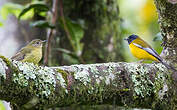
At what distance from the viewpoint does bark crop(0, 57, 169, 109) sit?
2270 millimetres

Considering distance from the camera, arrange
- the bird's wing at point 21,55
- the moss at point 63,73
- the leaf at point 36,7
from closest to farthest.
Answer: the moss at point 63,73 < the bird's wing at point 21,55 < the leaf at point 36,7

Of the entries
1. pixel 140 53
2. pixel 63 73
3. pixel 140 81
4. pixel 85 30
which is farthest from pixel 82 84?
pixel 85 30

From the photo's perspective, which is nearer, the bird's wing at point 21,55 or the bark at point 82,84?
the bark at point 82,84

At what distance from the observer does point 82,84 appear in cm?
258

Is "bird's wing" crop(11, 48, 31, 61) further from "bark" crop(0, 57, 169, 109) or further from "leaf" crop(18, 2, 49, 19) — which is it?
"bark" crop(0, 57, 169, 109)

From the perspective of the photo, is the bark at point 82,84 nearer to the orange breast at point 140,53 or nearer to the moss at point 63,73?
the moss at point 63,73

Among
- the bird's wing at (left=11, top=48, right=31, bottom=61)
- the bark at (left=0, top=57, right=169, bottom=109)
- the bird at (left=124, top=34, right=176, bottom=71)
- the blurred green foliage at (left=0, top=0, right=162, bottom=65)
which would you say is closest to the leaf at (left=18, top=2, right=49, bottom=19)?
the blurred green foliage at (left=0, top=0, right=162, bottom=65)

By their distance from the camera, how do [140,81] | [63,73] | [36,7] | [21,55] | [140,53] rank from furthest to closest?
[36,7]
[140,53]
[21,55]
[140,81]
[63,73]

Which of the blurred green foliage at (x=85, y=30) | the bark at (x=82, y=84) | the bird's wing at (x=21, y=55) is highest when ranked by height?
the blurred green foliage at (x=85, y=30)

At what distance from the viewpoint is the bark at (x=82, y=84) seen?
89.4 inches

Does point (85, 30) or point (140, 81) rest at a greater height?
point (85, 30)

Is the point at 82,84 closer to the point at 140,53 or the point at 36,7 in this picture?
the point at 140,53

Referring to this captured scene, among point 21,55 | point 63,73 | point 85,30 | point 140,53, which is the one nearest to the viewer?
point 63,73

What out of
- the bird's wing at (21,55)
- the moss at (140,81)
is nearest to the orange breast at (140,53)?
the moss at (140,81)
